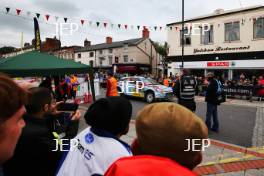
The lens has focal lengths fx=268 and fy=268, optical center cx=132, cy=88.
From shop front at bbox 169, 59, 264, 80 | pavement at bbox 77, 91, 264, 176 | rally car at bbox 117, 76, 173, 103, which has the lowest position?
pavement at bbox 77, 91, 264, 176

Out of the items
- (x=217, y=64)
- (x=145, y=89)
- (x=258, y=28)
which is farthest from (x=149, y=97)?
(x=258, y=28)

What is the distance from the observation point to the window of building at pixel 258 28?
23203 mm

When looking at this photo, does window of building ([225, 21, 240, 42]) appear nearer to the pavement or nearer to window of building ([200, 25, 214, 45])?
window of building ([200, 25, 214, 45])

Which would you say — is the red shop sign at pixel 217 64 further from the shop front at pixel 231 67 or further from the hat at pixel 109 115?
the hat at pixel 109 115

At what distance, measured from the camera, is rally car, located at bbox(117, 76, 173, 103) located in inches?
590

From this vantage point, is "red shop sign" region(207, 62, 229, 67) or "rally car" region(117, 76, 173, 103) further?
"red shop sign" region(207, 62, 229, 67)

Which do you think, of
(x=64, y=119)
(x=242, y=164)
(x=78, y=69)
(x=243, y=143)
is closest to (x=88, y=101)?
(x=78, y=69)

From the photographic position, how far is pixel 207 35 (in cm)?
2700

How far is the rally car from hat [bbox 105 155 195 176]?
542 inches

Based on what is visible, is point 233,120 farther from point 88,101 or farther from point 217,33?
point 217,33

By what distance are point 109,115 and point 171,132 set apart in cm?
65

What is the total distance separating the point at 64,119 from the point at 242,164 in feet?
11.6

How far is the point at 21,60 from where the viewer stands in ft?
22.4

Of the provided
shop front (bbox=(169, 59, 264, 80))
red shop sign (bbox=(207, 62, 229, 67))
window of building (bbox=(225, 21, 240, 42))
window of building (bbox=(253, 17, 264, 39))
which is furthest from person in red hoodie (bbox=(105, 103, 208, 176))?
window of building (bbox=(225, 21, 240, 42))
